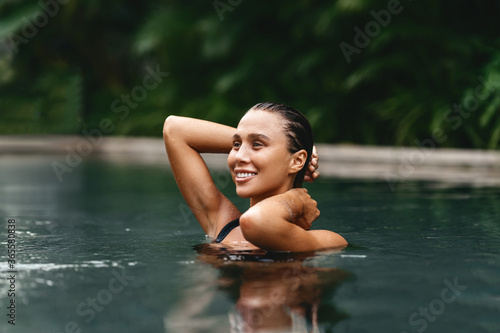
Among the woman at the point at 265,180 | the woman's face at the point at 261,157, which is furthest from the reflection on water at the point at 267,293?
the woman's face at the point at 261,157

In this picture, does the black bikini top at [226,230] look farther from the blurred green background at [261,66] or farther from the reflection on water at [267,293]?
the blurred green background at [261,66]

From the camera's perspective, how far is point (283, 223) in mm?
2896

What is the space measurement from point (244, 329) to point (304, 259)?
3.35 ft

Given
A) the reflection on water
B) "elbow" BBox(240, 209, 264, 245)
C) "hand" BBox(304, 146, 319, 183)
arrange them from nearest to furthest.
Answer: the reflection on water
"elbow" BBox(240, 209, 264, 245)
"hand" BBox(304, 146, 319, 183)

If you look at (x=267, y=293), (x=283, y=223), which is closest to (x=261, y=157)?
(x=283, y=223)

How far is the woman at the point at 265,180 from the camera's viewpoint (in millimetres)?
2896

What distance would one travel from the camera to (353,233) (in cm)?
393

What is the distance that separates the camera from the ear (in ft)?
10.2

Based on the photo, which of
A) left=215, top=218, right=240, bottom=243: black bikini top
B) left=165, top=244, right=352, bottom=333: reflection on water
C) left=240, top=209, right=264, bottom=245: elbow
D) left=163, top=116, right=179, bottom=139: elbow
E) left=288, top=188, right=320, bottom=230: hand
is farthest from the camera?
left=163, top=116, right=179, bottom=139: elbow

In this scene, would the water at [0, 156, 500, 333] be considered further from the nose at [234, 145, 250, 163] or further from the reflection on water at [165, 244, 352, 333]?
the nose at [234, 145, 250, 163]

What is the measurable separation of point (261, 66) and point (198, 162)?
10.1m

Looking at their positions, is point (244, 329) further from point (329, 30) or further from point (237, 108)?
point (237, 108)

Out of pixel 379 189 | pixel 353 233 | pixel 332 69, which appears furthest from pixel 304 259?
pixel 332 69

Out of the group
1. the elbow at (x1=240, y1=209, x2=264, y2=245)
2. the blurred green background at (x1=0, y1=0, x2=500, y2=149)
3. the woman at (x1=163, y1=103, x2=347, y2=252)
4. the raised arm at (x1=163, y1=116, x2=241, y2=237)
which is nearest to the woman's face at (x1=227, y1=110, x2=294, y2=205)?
the woman at (x1=163, y1=103, x2=347, y2=252)
